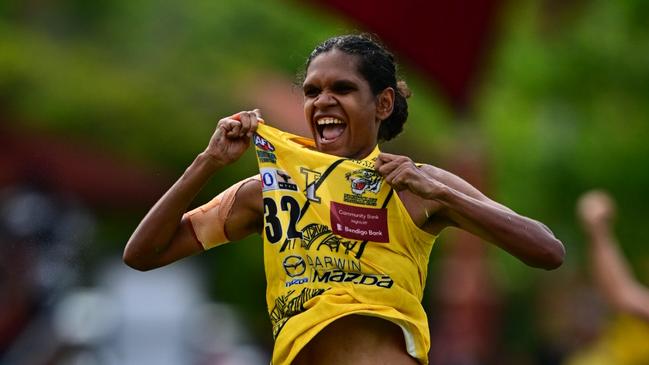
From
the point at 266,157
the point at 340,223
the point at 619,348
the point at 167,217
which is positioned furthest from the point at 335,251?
the point at 619,348

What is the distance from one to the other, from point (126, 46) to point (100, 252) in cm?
445

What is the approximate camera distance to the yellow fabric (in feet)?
41.4

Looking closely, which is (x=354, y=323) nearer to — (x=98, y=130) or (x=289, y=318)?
(x=289, y=318)

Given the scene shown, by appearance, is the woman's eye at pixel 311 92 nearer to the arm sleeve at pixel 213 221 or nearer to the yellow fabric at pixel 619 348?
the arm sleeve at pixel 213 221

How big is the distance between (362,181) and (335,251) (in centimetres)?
31

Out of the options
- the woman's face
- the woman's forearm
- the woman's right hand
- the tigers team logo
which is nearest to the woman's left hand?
the tigers team logo

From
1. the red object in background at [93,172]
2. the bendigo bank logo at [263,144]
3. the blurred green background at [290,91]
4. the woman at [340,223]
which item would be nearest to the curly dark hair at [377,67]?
the woman at [340,223]

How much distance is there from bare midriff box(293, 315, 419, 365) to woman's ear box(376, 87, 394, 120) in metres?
0.91

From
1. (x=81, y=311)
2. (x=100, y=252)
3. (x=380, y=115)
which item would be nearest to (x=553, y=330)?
(x=81, y=311)

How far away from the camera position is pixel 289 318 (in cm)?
728

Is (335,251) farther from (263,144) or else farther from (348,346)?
(263,144)

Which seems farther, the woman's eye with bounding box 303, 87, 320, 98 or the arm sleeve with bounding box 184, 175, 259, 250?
the arm sleeve with bounding box 184, 175, 259, 250

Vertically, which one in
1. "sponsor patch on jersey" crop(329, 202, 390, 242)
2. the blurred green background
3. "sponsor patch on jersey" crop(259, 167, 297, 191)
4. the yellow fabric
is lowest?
the blurred green background

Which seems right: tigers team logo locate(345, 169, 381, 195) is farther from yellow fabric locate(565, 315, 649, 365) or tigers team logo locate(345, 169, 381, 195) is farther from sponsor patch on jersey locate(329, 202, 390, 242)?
yellow fabric locate(565, 315, 649, 365)
